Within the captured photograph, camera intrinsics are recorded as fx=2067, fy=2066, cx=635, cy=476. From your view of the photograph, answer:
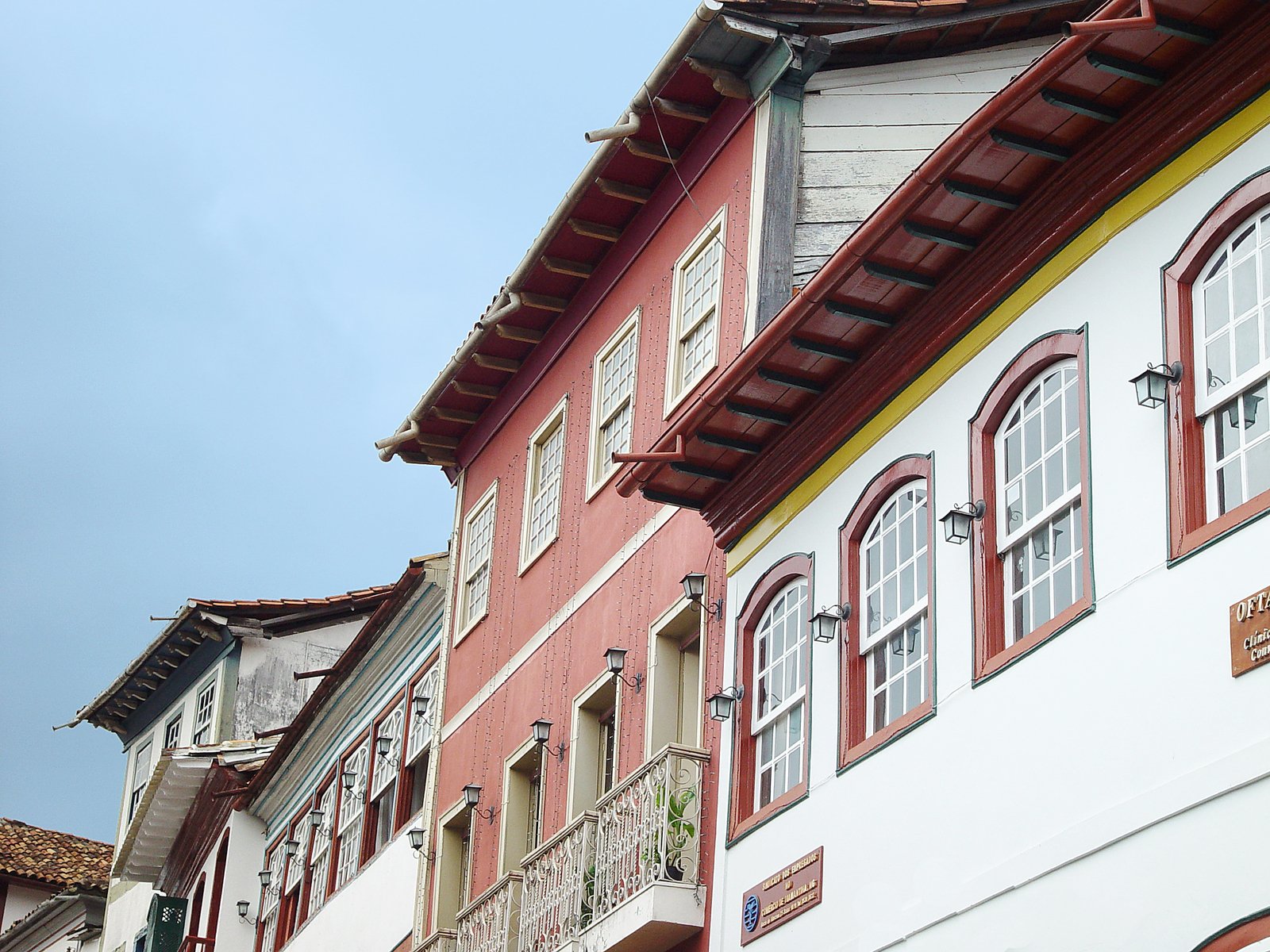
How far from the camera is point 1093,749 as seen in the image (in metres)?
9.55

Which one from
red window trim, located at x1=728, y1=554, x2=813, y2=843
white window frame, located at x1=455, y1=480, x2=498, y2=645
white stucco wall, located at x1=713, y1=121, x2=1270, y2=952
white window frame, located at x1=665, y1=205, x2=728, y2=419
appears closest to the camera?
white stucco wall, located at x1=713, y1=121, x2=1270, y2=952

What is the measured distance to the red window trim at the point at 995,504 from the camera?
33.4ft

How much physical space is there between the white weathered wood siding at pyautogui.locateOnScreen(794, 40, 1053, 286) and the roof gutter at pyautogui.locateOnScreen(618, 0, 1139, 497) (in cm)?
232

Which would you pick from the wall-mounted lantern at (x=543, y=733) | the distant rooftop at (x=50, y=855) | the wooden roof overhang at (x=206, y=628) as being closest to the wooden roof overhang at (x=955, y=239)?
the wall-mounted lantern at (x=543, y=733)

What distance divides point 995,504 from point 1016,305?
3.68ft

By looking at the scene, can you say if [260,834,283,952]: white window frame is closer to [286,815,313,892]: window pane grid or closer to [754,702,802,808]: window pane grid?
[286,815,313,892]: window pane grid

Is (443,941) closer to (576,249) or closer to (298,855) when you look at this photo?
(576,249)

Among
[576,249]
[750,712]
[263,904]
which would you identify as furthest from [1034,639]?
[263,904]

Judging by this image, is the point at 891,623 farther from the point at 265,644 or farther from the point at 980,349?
the point at 265,644

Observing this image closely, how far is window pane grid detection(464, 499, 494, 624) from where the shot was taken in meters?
20.6

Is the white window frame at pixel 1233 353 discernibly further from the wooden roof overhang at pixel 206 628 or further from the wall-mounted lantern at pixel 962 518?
the wooden roof overhang at pixel 206 628

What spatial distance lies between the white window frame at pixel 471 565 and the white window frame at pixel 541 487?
2.87ft

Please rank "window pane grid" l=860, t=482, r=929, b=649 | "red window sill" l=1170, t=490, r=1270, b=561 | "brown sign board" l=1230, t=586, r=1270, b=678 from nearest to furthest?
"brown sign board" l=1230, t=586, r=1270, b=678, "red window sill" l=1170, t=490, r=1270, b=561, "window pane grid" l=860, t=482, r=929, b=649

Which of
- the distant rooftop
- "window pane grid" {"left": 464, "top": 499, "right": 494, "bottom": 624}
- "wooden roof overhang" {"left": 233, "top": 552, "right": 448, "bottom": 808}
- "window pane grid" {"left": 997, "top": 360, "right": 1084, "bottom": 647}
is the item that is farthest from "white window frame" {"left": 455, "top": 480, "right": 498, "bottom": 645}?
the distant rooftop
